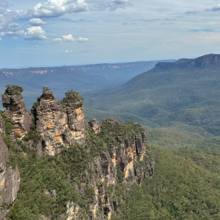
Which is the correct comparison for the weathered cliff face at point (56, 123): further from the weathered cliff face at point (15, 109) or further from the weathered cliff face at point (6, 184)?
the weathered cliff face at point (6, 184)

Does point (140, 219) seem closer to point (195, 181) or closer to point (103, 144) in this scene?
point (103, 144)

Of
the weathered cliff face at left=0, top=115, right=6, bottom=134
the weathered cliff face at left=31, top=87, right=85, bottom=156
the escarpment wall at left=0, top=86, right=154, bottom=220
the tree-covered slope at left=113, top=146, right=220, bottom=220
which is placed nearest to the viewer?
the weathered cliff face at left=0, top=115, right=6, bottom=134

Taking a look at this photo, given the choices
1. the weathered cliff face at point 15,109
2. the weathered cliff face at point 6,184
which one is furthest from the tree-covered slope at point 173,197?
the weathered cliff face at point 15,109

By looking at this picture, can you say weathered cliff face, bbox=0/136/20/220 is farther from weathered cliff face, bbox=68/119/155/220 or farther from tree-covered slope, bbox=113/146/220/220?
tree-covered slope, bbox=113/146/220/220

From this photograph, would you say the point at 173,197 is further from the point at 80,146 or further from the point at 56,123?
the point at 56,123

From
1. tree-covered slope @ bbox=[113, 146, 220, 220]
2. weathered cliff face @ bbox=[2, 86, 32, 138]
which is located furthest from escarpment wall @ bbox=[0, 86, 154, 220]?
tree-covered slope @ bbox=[113, 146, 220, 220]

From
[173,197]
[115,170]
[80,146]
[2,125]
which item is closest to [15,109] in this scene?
[2,125]
